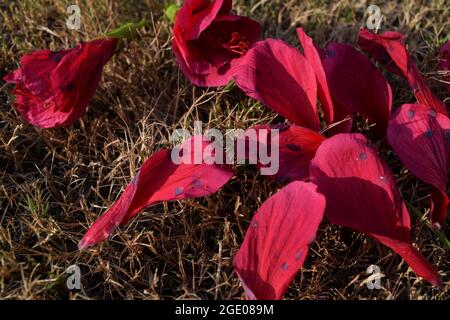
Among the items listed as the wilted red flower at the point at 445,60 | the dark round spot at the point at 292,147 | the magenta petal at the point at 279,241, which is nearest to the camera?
the magenta petal at the point at 279,241

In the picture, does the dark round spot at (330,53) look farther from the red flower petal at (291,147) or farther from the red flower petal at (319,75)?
the red flower petal at (291,147)

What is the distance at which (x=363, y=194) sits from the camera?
2.80 feet

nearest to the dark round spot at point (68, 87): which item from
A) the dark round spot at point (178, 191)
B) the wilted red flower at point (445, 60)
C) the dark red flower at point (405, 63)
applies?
the dark round spot at point (178, 191)

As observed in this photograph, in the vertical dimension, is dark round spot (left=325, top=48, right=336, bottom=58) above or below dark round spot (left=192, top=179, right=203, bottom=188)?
above

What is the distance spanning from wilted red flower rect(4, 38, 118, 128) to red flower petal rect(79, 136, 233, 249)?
6.5 inches

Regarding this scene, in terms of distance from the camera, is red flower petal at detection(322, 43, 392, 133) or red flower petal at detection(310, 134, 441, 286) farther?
red flower petal at detection(322, 43, 392, 133)

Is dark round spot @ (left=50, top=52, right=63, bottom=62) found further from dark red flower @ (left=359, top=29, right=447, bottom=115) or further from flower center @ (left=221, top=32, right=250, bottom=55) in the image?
dark red flower @ (left=359, top=29, right=447, bottom=115)

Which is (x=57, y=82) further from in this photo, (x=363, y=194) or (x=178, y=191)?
(x=363, y=194)

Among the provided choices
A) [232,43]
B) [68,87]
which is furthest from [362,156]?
[68,87]

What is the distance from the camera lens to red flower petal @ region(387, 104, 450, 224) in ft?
2.94

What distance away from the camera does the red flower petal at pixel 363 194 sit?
0.84 metres

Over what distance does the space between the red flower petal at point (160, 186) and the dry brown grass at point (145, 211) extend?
65 millimetres

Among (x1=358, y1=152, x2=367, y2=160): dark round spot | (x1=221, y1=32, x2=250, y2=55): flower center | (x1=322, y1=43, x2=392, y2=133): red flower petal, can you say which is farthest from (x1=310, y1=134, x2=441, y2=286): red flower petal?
(x1=221, y1=32, x2=250, y2=55): flower center
